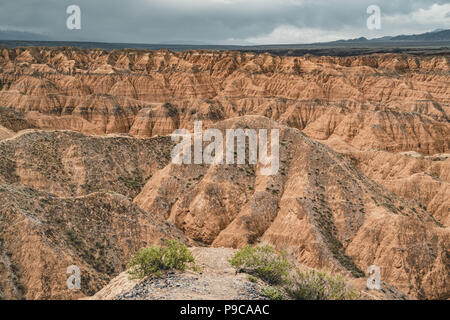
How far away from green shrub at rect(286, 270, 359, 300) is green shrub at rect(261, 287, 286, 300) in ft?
5.01

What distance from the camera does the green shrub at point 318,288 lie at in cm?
2192

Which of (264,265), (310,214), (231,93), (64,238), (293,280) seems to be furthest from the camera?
(231,93)

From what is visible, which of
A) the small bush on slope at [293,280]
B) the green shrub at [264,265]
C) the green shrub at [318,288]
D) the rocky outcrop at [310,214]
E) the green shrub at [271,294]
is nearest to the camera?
the green shrub at [271,294]

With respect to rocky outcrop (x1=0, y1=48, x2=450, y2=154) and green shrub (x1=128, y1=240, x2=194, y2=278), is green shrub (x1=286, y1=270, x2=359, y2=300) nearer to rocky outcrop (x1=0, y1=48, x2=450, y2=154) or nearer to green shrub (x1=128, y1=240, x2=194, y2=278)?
green shrub (x1=128, y1=240, x2=194, y2=278)

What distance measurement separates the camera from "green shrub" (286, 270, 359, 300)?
21.9 meters

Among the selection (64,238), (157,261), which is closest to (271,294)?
(157,261)

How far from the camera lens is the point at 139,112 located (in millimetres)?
101375

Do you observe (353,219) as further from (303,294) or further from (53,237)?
(53,237)

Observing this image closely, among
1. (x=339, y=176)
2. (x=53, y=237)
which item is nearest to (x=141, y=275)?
(x=53, y=237)

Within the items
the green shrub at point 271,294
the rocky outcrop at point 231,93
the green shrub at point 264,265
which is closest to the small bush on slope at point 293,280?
the green shrub at point 264,265

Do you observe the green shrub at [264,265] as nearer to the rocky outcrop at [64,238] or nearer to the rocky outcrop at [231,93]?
the rocky outcrop at [64,238]

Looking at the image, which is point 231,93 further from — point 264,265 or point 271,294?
point 271,294

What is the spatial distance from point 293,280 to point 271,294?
353cm

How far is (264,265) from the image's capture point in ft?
76.6
